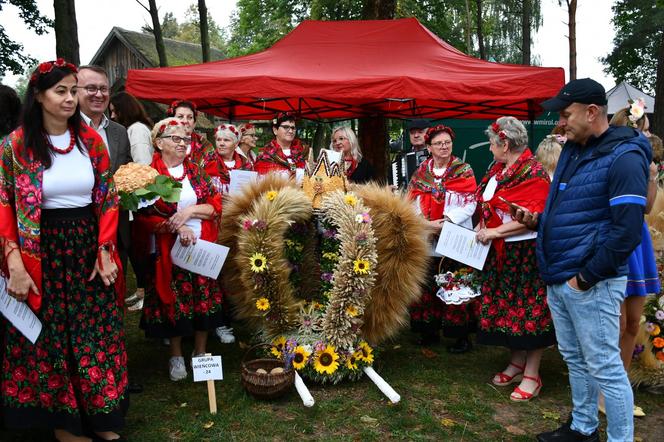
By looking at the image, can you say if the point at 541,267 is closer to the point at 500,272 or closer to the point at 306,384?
the point at 500,272

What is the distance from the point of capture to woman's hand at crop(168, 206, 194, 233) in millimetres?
3789

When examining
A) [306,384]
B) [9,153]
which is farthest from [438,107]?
[9,153]

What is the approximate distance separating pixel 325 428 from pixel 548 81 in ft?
15.1

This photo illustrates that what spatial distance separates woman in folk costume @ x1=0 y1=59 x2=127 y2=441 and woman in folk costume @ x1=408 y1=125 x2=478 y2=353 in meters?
2.53

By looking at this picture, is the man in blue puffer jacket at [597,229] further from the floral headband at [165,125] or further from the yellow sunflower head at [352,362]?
the floral headband at [165,125]

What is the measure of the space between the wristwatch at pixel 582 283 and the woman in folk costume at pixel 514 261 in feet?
3.95

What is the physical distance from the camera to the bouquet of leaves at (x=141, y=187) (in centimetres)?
333

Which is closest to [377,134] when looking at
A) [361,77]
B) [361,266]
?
[361,77]

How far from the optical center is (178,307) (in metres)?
3.97

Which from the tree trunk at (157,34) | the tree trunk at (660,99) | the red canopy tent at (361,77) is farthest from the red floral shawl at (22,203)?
the tree trunk at (157,34)

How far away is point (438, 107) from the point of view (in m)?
7.96

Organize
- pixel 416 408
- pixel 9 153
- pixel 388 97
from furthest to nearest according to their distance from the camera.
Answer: pixel 388 97, pixel 416 408, pixel 9 153

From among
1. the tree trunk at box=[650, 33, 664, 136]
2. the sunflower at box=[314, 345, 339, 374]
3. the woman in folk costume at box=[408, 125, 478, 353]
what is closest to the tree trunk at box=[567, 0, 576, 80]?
the tree trunk at box=[650, 33, 664, 136]

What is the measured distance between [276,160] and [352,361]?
2235 mm
